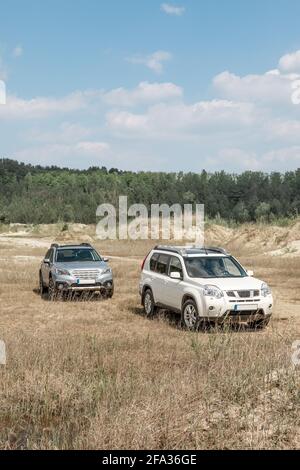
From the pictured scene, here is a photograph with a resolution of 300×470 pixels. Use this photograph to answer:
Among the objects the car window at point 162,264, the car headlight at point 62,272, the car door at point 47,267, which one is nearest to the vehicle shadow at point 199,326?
the car window at point 162,264

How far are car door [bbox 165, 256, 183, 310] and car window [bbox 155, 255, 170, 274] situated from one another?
239 mm

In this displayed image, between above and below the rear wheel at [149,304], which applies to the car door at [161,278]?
above

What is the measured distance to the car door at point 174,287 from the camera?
13.8 metres

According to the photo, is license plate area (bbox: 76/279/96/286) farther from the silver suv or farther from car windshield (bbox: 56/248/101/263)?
car windshield (bbox: 56/248/101/263)

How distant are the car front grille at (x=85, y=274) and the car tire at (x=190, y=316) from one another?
17.4 feet

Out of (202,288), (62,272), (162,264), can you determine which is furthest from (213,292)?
(62,272)

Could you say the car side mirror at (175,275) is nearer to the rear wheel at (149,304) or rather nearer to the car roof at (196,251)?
the car roof at (196,251)

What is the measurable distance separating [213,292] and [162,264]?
278 centimetres

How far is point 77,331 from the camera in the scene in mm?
12469

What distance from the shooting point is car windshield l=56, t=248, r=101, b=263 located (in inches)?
760

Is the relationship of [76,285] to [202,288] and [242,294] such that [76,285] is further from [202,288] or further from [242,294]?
[242,294]

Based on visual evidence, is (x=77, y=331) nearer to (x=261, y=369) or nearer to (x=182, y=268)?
(x=182, y=268)

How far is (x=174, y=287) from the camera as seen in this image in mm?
14062
